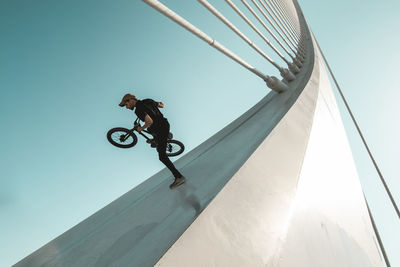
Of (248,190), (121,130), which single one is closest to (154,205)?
(248,190)

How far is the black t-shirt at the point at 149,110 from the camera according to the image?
8.39 feet

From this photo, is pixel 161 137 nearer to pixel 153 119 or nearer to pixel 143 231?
pixel 153 119

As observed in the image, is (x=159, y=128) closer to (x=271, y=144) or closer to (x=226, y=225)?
(x=271, y=144)

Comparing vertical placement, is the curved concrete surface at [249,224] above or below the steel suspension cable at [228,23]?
below

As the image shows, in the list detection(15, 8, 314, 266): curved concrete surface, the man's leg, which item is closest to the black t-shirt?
the man's leg

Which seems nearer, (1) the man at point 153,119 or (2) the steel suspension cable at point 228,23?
(2) the steel suspension cable at point 228,23

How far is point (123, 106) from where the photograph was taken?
8.93 feet

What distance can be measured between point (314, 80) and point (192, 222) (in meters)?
3.54

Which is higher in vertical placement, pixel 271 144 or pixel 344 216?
pixel 271 144

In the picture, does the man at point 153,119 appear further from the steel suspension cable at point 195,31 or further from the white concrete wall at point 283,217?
the white concrete wall at point 283,217

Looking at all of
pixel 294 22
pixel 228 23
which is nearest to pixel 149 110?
pixel 228 23

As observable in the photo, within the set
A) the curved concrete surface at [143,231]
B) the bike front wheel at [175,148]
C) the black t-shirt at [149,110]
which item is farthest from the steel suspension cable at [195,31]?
the bike front wheel at [175,148]

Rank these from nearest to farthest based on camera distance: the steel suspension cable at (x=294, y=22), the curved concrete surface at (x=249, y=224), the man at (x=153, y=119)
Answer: the curved concrete surface at (x=249, y=224), the man at (x=153, y=119), the steel suspension cable at (x=294, y=22)

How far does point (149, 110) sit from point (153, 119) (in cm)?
12
